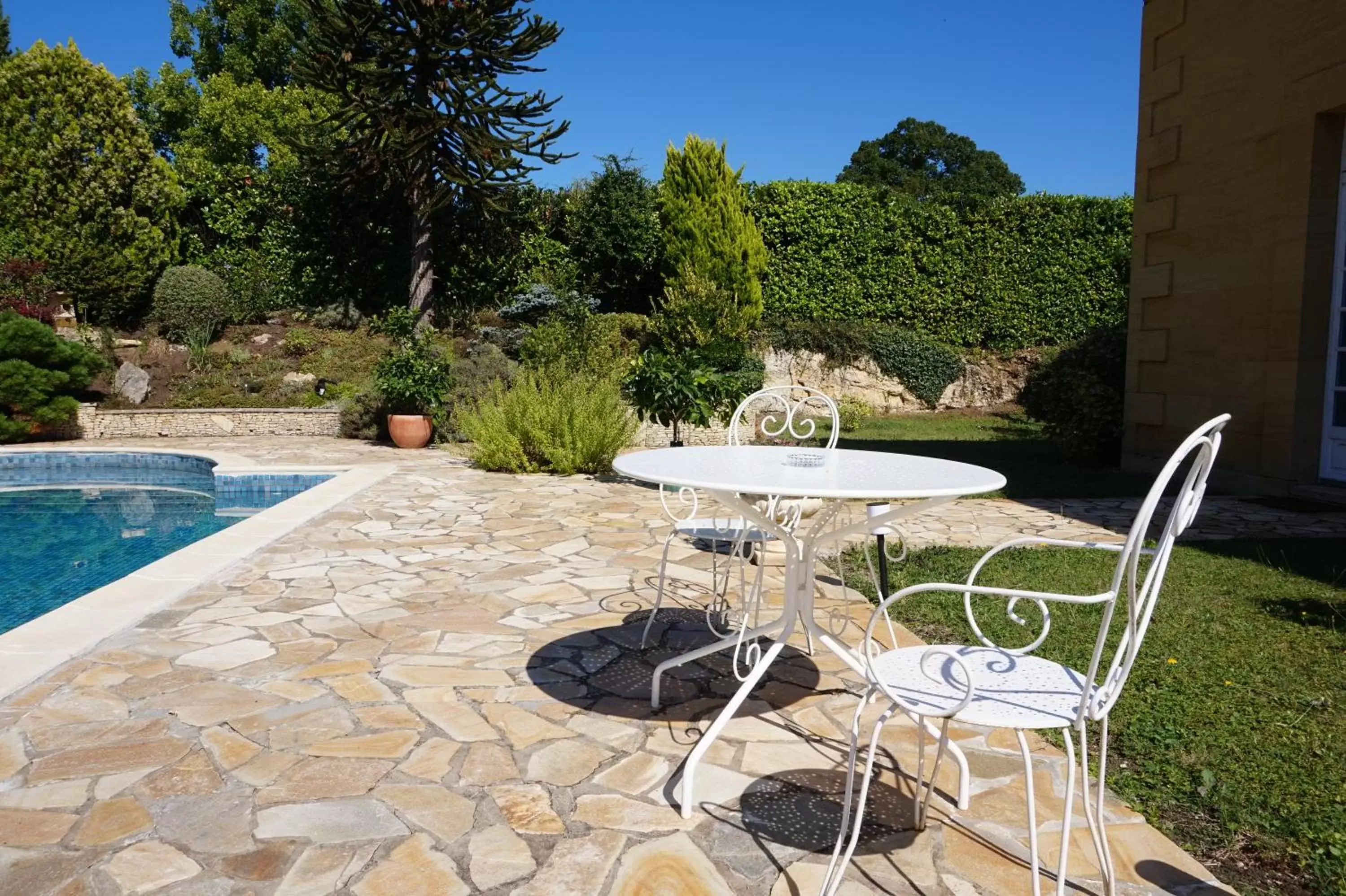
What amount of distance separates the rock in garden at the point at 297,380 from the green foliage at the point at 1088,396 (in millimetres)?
10335

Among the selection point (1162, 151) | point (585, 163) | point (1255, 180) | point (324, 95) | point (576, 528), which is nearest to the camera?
point (576, 528)

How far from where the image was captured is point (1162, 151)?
7.74 metres

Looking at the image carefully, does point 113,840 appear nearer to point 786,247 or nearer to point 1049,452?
point 1049,452

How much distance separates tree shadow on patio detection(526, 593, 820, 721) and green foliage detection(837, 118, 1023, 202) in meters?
34.5

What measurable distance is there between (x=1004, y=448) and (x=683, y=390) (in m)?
4.87

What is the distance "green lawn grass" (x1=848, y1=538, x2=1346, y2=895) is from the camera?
6.63 feet

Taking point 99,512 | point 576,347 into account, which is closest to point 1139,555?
point 99,512

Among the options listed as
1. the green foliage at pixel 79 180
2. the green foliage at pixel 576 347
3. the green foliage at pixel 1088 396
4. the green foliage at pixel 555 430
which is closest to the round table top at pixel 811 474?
the green foliage at pixel 555 430

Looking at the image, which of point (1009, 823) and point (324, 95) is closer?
point (1009, 823)

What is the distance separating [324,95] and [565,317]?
11.6 metres

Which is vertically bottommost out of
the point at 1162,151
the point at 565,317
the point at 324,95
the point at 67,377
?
the point at 67,377

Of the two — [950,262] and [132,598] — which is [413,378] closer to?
[132,598]

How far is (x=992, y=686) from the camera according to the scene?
1767 millimetres

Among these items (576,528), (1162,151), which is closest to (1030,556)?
(576,528)
